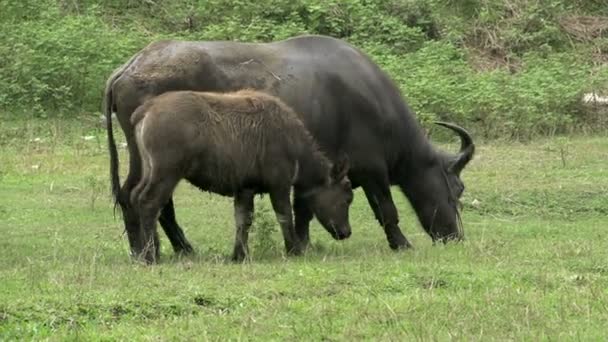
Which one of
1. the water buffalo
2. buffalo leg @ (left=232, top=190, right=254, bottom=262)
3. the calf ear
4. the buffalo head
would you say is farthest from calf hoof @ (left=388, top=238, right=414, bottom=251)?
buffalo leg @ (left=232, top=190, right=254, bottom=262)

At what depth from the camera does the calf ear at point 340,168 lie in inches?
380

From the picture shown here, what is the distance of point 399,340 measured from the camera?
5.93 meters

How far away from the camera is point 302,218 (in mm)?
9953

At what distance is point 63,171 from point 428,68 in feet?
20.4

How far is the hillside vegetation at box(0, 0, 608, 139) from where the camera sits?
655 inches

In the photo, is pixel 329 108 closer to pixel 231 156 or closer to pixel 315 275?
pixel 231 156

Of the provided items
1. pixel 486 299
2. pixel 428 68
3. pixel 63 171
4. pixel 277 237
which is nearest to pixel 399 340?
pixel 486 299

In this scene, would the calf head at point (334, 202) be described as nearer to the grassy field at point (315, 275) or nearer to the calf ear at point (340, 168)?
the calf ear at point (340, 168)

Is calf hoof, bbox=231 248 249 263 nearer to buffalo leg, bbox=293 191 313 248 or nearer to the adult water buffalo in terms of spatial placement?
the adult water buffalo

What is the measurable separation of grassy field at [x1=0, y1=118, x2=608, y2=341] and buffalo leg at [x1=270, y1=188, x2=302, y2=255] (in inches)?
3.7

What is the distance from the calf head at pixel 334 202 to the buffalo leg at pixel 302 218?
216mm

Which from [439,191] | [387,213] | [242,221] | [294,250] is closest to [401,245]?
[387,213]

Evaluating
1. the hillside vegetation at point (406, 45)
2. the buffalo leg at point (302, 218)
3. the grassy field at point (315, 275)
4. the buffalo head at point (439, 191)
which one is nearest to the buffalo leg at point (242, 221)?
the grassy field at point (315, 275)

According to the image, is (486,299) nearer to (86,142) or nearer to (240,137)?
A: (240,137)
